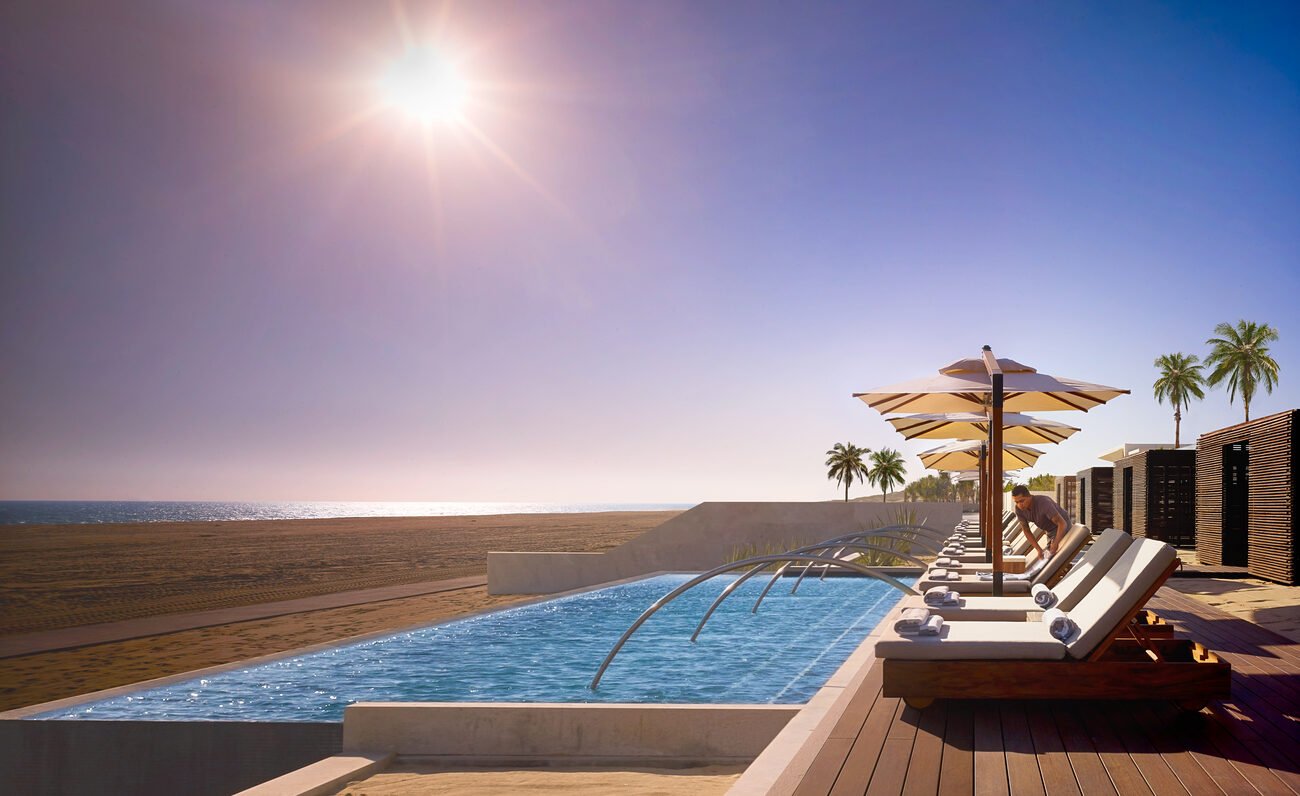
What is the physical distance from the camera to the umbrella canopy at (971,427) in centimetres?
1300

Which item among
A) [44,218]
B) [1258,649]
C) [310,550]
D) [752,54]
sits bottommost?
[310,550]

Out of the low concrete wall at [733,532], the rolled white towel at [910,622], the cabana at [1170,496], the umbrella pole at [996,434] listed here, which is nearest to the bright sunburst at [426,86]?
the low concrete wall at [733,532]

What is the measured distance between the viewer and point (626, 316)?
148 ft

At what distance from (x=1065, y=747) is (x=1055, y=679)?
512mm

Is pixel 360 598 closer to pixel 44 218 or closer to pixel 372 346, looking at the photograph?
pixel 372 346

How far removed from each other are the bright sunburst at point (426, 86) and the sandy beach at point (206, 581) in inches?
562

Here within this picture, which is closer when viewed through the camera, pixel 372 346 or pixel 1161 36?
pixel 1161 36

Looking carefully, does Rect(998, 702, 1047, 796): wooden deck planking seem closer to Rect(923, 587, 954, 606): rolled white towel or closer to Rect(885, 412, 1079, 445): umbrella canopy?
Rect(923, 587, 954, 606): rolled white towel

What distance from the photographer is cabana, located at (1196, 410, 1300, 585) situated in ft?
36.6

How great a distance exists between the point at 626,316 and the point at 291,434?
127ft

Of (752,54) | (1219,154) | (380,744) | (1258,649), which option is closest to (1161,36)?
(1219,154)

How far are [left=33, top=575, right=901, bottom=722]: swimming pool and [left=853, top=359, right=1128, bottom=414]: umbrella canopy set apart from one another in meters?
2.53

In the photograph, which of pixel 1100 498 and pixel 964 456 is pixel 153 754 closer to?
pixel 964 456

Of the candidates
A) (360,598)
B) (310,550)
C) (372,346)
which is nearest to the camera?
(360,598)
